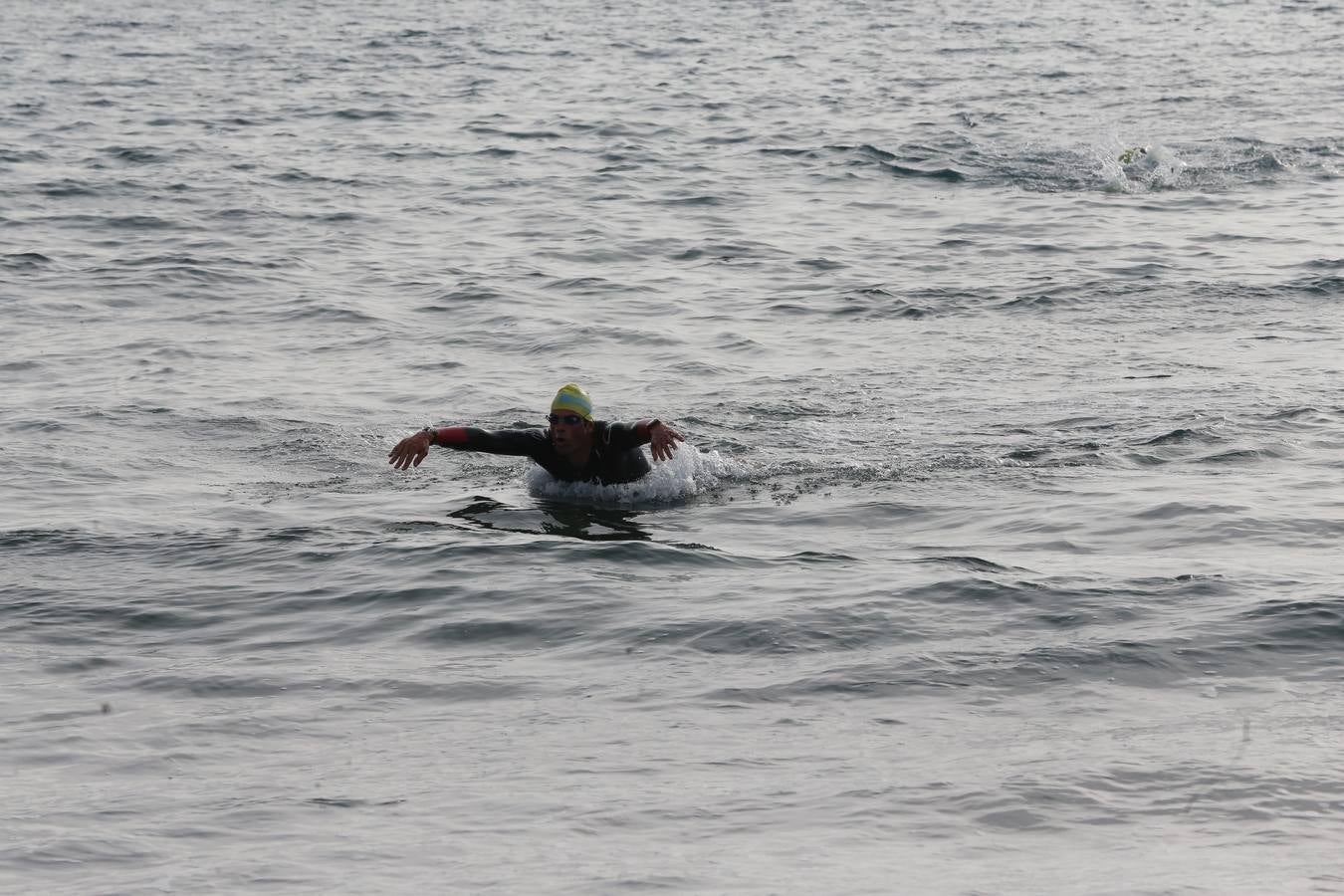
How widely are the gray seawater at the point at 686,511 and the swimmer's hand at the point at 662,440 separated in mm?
534

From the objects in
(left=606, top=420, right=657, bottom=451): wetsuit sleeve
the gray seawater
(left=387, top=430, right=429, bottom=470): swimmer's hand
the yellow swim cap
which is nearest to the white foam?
the gray seawater

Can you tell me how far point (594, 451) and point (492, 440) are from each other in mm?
746

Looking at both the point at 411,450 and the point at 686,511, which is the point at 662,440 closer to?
the point at 686,511

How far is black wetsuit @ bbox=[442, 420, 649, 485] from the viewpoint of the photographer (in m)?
11.9

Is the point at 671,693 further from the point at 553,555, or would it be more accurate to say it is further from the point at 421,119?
the point at 421,119

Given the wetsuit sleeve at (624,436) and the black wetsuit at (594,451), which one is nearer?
the wetsuit sleeve at (624,436)

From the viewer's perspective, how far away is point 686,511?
39.4ft

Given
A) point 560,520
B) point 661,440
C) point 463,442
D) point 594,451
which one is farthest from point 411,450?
point 661,440

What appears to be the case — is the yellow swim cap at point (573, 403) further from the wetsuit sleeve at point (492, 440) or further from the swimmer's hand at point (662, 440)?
the swimmer's hand at point (662, 440)

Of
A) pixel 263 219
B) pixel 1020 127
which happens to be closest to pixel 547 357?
pixel 263 219

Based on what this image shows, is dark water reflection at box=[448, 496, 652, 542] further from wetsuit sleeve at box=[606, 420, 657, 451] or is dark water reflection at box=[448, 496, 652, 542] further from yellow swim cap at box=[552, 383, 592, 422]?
yellow swim cap at box=[552, 383, 592, 422]

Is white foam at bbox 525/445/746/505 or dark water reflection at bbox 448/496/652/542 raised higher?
white foam at bbox 525/445/746/505

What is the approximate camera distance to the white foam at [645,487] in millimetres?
12352

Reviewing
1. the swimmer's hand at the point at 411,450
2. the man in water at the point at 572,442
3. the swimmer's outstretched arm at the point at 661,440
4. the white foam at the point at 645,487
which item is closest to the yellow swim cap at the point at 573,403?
the man in water at the point at 572,442
